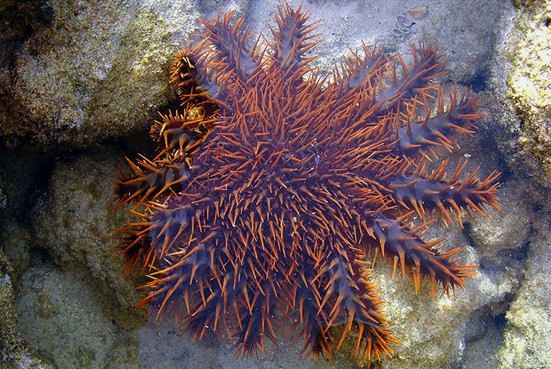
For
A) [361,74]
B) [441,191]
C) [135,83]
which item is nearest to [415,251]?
[441,191]

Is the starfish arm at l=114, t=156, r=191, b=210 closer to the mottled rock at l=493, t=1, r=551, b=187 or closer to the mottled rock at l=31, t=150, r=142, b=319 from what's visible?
the mottled rock at l=31, t=150, r=142, b=319

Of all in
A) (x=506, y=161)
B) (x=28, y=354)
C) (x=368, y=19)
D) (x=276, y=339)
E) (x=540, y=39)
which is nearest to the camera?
(x=28, y=354)

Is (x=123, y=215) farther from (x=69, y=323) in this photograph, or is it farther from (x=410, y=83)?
(x=410, y=83)

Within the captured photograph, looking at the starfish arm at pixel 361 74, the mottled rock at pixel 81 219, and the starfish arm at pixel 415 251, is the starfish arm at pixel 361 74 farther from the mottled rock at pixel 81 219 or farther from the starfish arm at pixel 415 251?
the mottled rock at pixel 81 219

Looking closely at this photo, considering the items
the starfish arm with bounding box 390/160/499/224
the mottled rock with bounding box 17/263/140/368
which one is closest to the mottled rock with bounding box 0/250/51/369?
the mottled rock with bounding box 17/263/140/368

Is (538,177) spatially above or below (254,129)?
above

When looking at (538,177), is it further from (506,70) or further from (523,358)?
(523,358)

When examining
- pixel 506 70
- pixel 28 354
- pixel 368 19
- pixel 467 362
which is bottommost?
pixel 28 354

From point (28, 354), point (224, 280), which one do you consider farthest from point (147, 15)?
point (28, 354)
